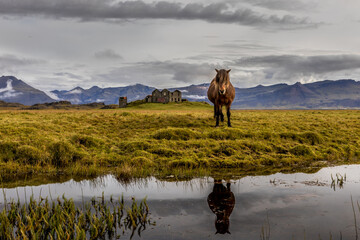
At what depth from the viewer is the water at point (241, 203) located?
22.9 feet

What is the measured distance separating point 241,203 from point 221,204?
25.6 inches

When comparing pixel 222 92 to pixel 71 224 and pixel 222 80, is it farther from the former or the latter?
pixel 71 224

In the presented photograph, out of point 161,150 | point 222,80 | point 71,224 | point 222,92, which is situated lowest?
point 71,224

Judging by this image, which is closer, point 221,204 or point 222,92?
point 221,204

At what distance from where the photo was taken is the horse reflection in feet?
24.1

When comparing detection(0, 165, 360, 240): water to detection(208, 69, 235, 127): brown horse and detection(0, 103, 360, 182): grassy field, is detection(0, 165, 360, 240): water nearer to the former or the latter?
detection(0, 103, 360, 182): grassy field

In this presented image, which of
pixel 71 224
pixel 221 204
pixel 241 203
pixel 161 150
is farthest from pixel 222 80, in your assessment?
pixel 71 224

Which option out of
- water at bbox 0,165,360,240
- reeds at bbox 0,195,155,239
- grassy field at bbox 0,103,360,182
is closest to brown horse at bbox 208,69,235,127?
grassy field at bbox 0,103,360,182

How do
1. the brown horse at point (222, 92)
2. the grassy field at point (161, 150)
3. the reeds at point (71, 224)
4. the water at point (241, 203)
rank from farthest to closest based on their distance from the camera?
the brown horse at point (222, 92), the grassy field at point (161, 150), the water at point (241, 203), the reeds at point (71, 224)

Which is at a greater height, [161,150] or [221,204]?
[161,150]

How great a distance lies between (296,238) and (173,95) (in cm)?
12620

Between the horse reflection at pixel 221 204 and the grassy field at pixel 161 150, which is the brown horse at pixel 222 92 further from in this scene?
the horse reflection at pixel 221 204

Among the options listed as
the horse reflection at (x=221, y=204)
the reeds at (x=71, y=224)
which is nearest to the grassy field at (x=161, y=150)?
the horse reflection at (x=221, y=204)

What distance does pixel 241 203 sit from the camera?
8.95 metres
